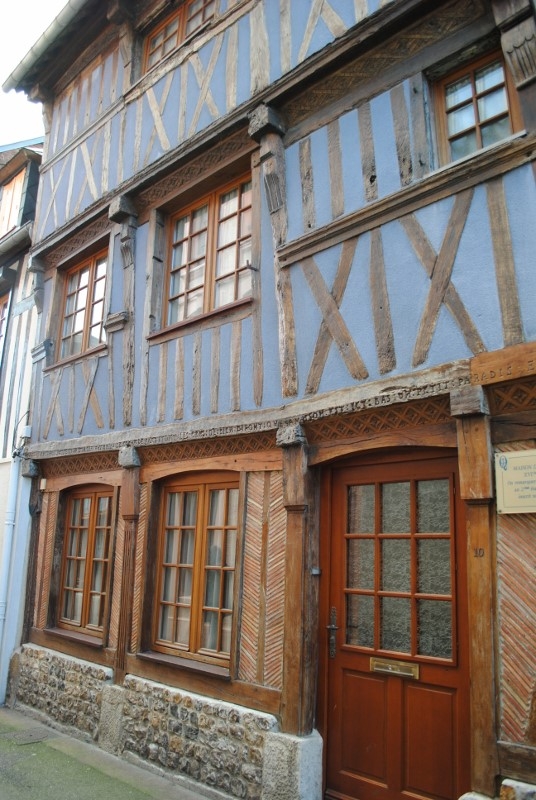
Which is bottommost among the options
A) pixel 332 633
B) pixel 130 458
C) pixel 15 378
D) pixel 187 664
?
pixel 187 664

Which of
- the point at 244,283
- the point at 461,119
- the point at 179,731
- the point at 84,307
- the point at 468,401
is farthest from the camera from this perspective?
the point at 84,307

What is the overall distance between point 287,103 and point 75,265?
3753mm

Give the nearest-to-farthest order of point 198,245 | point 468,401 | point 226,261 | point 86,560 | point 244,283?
point 468,401 → point 244,283 → point 226,261 → point 198,245 → point 86,560

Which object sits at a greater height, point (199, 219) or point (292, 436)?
point (199, 219)

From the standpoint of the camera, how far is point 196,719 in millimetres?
4840

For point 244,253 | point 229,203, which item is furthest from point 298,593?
point 229,203

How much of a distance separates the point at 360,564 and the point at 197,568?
5.41ft

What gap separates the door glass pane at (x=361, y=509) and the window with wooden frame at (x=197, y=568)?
1.04 metres

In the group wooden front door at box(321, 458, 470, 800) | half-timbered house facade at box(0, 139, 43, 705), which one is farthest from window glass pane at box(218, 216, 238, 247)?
half-timbered house facade at box(0, 139, 43, 705)

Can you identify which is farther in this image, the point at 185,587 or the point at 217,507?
the point at 185,587

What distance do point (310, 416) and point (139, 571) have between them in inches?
97.9

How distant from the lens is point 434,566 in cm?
390

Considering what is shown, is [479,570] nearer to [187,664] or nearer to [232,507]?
[232,507]

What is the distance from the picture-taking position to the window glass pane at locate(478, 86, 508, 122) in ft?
13.3
